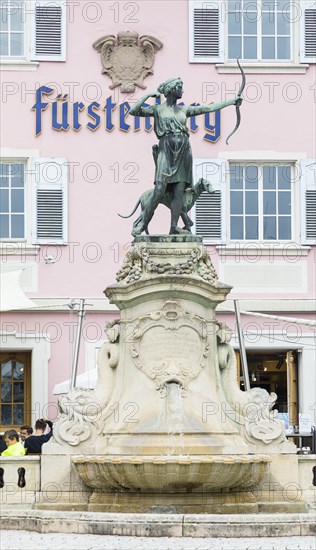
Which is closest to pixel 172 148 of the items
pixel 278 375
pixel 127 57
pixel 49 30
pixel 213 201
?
pixel 213 201

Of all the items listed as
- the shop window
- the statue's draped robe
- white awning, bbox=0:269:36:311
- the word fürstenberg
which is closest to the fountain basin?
the statue's draped robe

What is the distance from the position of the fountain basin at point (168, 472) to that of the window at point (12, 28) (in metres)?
12.5

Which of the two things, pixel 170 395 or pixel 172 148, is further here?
pixel 172 148

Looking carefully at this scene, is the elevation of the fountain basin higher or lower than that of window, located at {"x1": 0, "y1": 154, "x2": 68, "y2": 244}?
lower

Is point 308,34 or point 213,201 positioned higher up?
point 308,34

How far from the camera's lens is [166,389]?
65.3ft

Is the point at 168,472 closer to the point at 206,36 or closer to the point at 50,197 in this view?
the point at 50,197

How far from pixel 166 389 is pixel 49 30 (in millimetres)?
11901

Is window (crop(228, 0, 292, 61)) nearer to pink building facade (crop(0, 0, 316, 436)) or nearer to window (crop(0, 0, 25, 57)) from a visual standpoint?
pink building facade (crop(0, 0, 316, 436))

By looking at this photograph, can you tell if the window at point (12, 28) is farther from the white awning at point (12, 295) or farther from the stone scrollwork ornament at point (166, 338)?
the stone scrollwork ornament at point (166, 338)

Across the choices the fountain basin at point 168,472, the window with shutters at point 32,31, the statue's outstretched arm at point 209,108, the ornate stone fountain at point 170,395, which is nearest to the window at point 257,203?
the window with shutters at point 32,31

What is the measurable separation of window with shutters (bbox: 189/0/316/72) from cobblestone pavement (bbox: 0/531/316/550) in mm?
14572

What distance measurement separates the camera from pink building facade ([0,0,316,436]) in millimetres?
29750

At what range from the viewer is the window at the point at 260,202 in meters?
30.3
